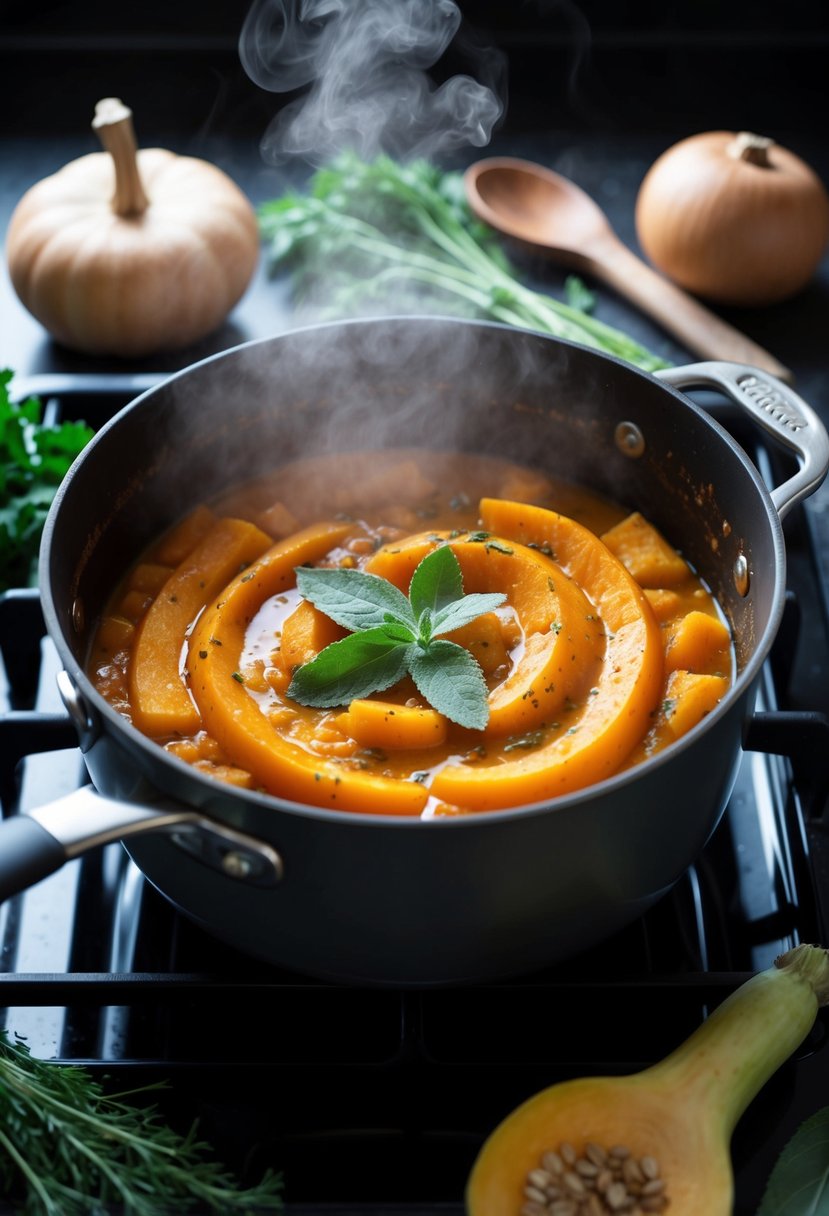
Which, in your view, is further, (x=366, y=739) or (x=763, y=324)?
(x=763, y=324)

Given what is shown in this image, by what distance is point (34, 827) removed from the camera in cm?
131

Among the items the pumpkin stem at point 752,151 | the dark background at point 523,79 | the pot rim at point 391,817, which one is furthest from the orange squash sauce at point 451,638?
the dark background at point 523,79

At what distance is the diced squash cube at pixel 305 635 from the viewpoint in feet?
6.05

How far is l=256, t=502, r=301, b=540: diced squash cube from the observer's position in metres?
2.14

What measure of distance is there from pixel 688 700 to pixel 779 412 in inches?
17.1

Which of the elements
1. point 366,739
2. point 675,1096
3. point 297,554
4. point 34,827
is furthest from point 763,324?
point 34,827

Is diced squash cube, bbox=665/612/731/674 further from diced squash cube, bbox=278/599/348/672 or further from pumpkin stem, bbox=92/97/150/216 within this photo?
Result: pumpkin stem, bbox=92/97/150/216

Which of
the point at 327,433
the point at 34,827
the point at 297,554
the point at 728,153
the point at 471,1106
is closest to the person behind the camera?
the point at 34,827

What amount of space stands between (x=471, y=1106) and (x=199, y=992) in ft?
1.15

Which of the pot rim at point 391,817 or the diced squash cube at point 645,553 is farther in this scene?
the diced squash cube at point 645,553

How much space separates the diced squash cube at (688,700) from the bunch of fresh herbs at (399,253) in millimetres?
1045

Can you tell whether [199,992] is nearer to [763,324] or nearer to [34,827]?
[34,827]

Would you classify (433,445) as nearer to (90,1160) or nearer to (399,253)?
(399,253)

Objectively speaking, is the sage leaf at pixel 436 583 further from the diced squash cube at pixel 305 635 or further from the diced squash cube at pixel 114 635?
the diced squash cube at pixel 114 635
